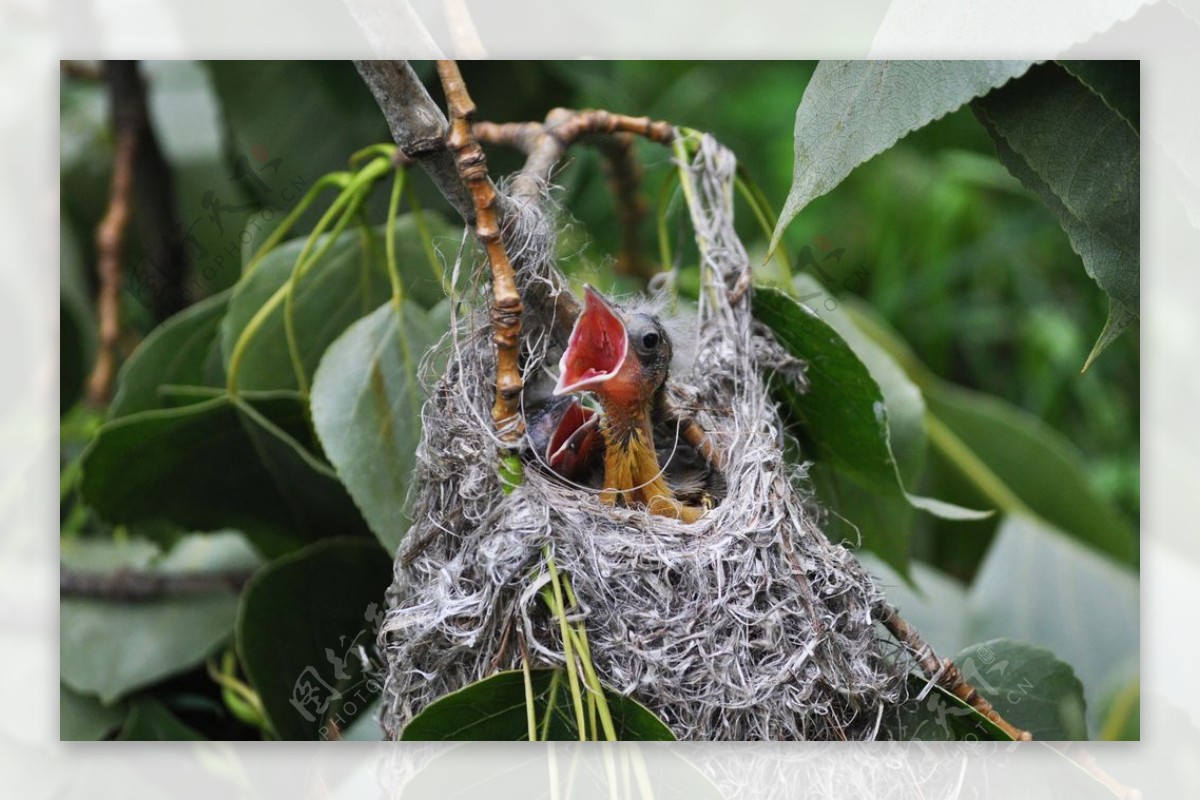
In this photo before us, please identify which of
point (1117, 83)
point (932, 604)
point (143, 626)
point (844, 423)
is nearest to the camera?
point (1117, 83)

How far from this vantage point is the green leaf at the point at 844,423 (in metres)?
1.09

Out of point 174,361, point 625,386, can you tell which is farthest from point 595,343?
point 174,361

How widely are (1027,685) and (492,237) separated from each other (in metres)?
0.71

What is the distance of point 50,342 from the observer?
1292 mm

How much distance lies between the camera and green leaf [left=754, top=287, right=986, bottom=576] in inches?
43.0

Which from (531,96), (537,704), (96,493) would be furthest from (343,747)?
(531,96)

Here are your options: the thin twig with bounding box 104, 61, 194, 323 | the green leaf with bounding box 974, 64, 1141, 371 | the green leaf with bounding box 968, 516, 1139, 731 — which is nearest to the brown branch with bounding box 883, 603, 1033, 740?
the green leaf with bounding box 974, 64, 1141, 371

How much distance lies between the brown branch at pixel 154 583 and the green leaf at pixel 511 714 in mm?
637

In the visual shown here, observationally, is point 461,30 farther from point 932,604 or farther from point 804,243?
point 932,604

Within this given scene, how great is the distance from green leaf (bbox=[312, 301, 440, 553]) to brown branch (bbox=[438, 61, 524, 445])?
25cm

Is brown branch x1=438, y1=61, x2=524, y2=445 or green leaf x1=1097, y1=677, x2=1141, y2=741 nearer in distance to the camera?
brown branch x1=438, y1=61, x2=524, y2=445

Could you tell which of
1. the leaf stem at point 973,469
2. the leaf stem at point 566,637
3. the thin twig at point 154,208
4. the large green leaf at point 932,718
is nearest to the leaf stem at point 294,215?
the thin twig at point 154,208

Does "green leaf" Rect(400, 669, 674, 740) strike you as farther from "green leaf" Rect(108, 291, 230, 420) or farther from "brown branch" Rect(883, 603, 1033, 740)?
"green leaf" Rect(108, 291, 230, 420)

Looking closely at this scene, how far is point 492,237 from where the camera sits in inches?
36.3
